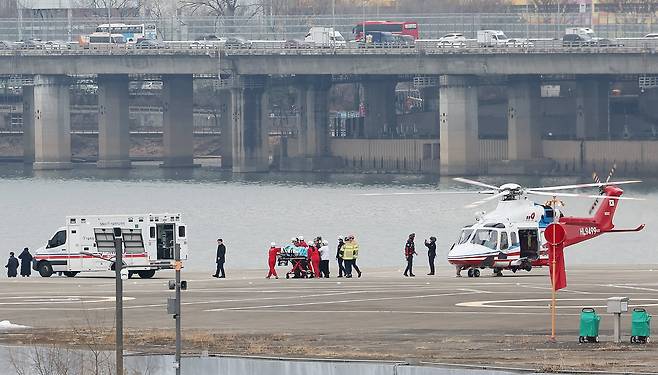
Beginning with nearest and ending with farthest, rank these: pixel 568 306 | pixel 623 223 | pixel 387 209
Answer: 1. pixel 568 306
2. pixel 623 223
3. pixel 387 209

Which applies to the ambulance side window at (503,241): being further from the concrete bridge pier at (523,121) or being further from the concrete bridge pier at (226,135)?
the concrete bridge pier at (226,135)

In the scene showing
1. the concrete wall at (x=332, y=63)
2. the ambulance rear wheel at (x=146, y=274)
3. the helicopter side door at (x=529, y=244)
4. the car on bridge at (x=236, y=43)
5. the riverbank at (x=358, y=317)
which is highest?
the car on bridge at (x=236, y=43)

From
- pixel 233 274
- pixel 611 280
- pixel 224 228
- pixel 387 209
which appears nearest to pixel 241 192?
pixel 387 209

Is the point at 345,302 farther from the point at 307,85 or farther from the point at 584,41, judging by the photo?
the point at 307,85

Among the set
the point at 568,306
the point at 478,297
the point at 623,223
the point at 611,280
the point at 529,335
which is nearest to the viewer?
the point at 529,335

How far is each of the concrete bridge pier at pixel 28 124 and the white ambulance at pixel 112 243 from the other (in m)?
128

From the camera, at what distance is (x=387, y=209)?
130m

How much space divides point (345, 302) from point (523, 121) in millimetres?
120322

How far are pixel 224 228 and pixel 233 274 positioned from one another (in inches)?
1798

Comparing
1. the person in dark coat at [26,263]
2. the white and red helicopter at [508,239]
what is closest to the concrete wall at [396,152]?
the person in dark coat at [26,263]

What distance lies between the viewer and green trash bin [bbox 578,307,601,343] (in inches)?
1636

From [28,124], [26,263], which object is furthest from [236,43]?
[26,263]

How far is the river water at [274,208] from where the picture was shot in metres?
99.9

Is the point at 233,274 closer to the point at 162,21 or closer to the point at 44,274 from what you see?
the point at 44,274
